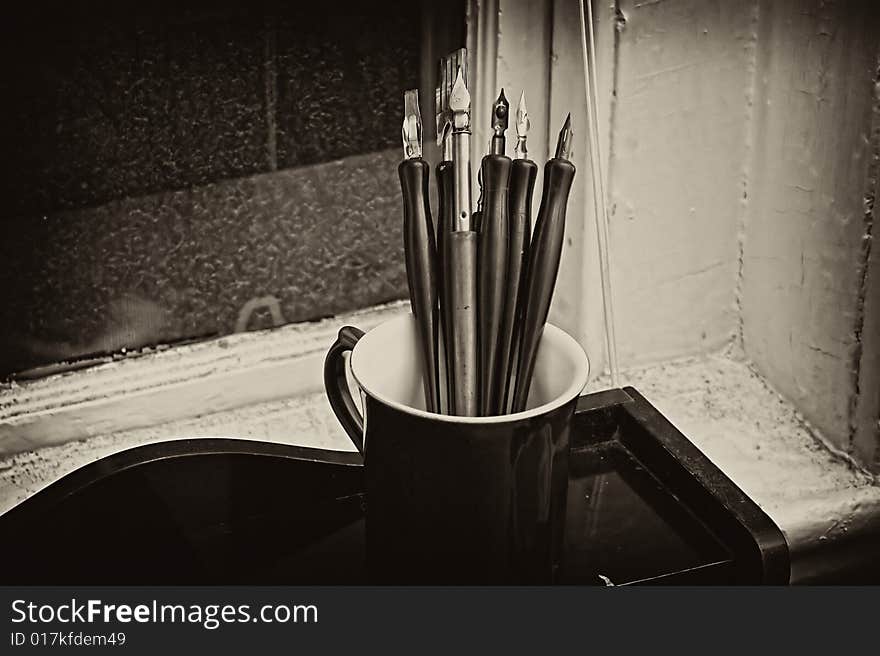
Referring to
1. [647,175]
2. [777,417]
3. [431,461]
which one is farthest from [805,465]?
[431,461]

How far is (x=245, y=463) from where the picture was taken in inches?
21.8

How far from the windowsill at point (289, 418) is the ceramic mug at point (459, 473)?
7.2 inches

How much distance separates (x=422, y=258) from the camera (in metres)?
0.46

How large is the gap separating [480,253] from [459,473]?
0.27ft

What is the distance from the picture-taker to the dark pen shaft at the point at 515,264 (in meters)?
→ 0.45

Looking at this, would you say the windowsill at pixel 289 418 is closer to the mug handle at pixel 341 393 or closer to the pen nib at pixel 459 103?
the mug handle at pixel 341 393

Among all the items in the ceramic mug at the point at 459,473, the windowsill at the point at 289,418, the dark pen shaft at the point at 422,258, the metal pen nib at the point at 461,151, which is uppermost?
the metal pen nib at the point at 461,151

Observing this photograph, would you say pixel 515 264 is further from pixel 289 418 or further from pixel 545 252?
pixel 289 418

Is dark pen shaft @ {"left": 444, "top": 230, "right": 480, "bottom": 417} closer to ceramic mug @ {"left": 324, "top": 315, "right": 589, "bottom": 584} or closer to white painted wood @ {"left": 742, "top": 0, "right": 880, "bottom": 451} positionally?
ceramic mug @ {"left": 324, "top": 315, "right": 589, "bottom": 584}

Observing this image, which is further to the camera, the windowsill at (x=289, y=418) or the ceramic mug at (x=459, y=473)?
the windowsill at (x=289, y=418)

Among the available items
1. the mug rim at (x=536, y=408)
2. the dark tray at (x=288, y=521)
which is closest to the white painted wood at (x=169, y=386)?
the dark tray at (x=288, y=521)

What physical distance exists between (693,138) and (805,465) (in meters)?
0.19

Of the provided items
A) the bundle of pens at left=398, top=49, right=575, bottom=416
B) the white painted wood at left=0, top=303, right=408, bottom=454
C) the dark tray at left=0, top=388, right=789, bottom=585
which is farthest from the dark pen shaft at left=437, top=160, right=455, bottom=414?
the white painted wood at left=0, top=303, right=408, bottom=454
